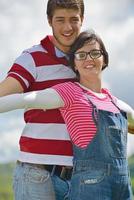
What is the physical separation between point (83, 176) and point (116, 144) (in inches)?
14.0

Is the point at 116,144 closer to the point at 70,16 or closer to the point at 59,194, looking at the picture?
the point at 59,194

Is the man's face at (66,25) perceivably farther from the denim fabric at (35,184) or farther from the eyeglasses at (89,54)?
the denim fabric at (35,184)

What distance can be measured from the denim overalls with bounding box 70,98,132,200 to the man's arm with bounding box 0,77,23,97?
67 cm

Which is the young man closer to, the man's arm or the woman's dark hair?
the man's arm

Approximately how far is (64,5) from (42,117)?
0.96 meters

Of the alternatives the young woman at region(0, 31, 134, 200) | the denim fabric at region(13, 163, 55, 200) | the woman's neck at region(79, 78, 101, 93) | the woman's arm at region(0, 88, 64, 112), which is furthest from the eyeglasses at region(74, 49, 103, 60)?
the denim fabric at region(13, 163, 55, 200)

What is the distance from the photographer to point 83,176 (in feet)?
17.4

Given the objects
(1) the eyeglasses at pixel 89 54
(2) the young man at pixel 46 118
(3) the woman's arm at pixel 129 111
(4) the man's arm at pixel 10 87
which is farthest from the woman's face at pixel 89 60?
(4) the man's arm at pixel 10 87

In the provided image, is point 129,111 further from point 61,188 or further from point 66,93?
point 61,188

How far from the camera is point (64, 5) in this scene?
579 centimetres

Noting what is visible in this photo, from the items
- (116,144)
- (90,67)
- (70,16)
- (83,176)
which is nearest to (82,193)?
(83,176)

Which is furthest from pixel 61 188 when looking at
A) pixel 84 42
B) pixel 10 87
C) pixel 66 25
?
pixel 66 25

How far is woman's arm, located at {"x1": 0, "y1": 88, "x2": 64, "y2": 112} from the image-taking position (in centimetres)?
522

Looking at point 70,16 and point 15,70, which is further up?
point 70,16
